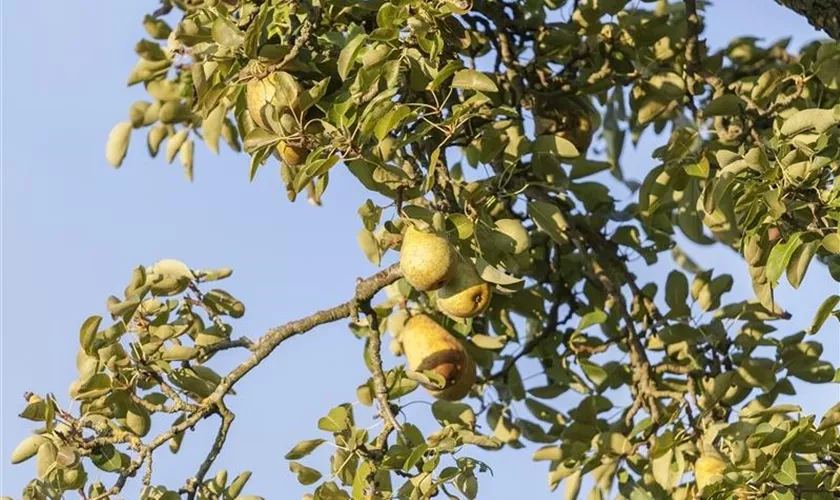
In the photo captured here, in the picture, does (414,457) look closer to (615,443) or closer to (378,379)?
(378,379)

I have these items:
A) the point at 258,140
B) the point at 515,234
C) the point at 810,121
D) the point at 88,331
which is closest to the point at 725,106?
the point at 810,121

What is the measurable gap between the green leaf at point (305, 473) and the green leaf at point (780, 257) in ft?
2.10

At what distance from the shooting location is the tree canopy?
173 centimetres

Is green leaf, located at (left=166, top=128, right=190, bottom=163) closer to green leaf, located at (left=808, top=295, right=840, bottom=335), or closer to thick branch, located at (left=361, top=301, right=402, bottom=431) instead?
thick branch, located at (left=361, top=301, right=402, bottom=431)

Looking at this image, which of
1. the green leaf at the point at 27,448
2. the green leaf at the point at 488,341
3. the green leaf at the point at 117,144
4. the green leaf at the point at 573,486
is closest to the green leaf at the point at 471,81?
the green leaf at the point at 488,341

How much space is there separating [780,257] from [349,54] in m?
0.59

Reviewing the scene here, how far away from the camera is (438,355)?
7.06 ft

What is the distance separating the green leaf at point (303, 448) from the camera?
1.83 meters

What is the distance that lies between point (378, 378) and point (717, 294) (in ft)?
2.42

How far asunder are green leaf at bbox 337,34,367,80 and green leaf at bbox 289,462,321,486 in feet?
1.68

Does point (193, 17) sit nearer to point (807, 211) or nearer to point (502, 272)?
point (502, 272)

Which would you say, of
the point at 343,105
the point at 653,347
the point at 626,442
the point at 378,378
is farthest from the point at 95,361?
the point at 653,347

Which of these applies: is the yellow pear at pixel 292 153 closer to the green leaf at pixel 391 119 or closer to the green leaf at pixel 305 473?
the green leaf at pixel 391 119

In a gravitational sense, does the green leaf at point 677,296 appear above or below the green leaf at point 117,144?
below
